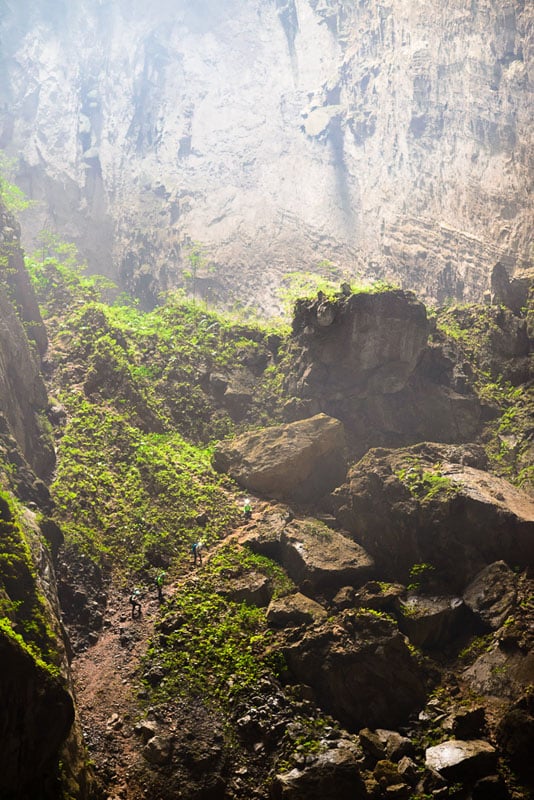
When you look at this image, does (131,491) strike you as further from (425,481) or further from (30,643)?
(425,481)

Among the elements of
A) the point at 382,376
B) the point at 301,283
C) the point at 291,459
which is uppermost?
the point at 301,283

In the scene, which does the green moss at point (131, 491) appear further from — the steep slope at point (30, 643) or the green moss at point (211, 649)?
the green moss at point (211, 649)

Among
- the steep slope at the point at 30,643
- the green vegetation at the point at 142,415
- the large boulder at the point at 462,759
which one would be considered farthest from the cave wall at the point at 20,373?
the large boulder at the point at 462,759

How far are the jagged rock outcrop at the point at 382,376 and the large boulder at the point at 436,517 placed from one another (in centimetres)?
371

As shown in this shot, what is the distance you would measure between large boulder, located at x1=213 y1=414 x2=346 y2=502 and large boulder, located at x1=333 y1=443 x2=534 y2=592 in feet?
5.40

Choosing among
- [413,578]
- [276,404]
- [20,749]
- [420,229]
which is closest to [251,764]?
[20,749]

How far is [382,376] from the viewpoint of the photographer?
911 inches

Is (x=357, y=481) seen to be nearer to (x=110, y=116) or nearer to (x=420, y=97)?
(x=420, y=97)

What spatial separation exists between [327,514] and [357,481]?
156cm

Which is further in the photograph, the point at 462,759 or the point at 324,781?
the point at 462,759

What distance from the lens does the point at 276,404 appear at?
24.7 metres

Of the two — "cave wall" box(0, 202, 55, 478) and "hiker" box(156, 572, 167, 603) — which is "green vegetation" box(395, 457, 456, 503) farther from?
"cave wall" box(0, 202, 55, 478)

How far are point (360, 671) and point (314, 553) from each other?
152 inches

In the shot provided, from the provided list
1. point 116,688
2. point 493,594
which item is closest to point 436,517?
point 493,594
